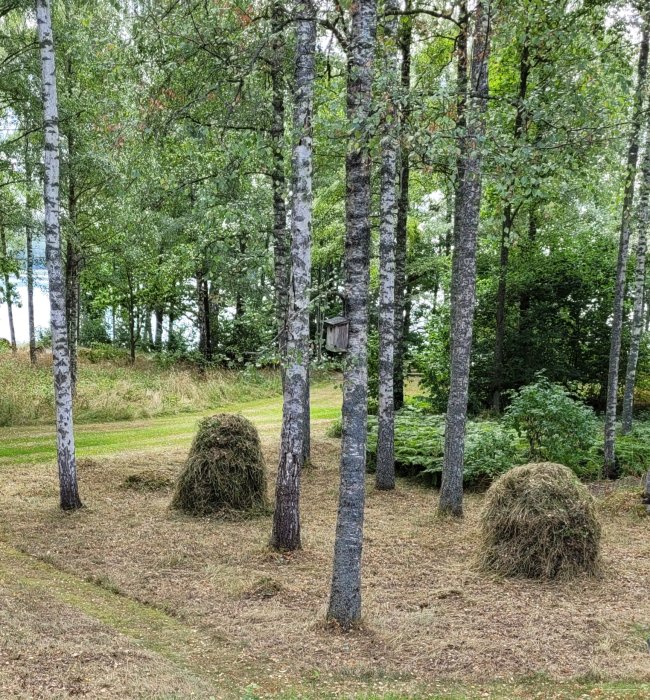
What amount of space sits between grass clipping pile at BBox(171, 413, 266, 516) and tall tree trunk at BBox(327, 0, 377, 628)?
3614 millimetres

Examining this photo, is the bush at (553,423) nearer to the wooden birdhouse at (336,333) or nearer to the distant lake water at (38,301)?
the wooden birdhouse at (336,333)

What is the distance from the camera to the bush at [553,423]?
964 cm

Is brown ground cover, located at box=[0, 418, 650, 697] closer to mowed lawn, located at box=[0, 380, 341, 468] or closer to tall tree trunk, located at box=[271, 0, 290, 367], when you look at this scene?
tall tree trunk, located at box=[271, 0, 290, 367]

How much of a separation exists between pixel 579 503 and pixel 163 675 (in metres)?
4.31

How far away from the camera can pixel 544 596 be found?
588 centimetres

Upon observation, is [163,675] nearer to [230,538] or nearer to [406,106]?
[230,538]

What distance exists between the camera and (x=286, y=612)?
17.9ft

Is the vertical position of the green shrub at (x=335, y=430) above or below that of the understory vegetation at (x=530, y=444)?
below

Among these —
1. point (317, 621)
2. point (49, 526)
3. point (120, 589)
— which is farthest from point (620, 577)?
point (49, 526)

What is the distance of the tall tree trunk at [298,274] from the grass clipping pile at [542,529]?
6.88ft

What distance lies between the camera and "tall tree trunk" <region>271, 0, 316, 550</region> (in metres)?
6.22

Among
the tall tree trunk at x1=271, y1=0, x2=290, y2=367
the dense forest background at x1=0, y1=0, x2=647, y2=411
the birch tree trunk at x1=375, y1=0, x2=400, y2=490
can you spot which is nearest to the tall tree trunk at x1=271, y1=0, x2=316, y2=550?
the dense forest background at x1=0, y1=0, x2=647, y2=411

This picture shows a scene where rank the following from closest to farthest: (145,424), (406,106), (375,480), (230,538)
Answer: (406,106) < (230,538) < (375,480) < (145,424)

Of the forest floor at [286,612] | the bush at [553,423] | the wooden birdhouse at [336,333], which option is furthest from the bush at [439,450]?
the wooden birdhouse at [336,333]
